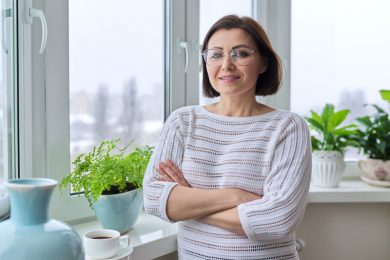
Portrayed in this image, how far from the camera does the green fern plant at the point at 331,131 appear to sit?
2111 millimetres

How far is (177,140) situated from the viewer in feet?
4.56

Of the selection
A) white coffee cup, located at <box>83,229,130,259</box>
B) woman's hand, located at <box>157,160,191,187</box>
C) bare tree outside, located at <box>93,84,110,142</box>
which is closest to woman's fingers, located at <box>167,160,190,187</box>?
woman's hand, located at <box>157,160,191,187</box>

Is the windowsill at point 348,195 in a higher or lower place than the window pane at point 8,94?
lower

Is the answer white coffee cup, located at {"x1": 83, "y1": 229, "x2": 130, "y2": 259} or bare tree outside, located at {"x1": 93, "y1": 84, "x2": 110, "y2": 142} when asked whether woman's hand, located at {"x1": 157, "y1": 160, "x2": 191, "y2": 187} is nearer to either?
white coffee cup, located at {"x1": 83, "y1": 229, "x2": 130, "y2": 259}

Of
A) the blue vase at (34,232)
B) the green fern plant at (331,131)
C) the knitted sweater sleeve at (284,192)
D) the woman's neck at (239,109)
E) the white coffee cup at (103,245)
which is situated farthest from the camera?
the green fern plant at (331,131)

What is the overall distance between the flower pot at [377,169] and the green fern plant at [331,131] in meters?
0.12

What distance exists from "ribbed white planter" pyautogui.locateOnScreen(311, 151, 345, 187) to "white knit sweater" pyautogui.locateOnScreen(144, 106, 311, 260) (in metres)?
0.78

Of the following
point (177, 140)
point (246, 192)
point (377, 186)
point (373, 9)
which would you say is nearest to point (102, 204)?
point (177, 140)

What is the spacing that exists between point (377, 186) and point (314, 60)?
763mm

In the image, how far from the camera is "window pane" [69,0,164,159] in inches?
59.6

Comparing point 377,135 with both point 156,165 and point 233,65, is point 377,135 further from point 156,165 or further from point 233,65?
point 156,165

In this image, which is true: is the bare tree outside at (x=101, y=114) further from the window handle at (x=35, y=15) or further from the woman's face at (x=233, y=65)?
the woman's face at (x=233, y=65)

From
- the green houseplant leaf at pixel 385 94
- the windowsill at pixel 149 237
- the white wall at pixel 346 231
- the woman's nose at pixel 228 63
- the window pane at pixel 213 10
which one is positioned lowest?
the white wall at pixel 346 231

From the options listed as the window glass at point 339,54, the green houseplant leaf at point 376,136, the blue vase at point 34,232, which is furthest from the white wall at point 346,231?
the blue vase at point 34,232
